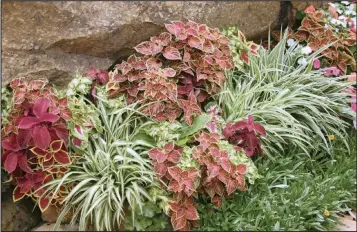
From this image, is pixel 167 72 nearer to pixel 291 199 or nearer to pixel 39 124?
pixel 39 124

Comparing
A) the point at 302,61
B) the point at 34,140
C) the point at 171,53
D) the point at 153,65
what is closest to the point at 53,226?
the point at 34,140

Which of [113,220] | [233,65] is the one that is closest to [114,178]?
[113,220]

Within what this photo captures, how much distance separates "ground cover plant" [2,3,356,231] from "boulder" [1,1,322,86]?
0.14m

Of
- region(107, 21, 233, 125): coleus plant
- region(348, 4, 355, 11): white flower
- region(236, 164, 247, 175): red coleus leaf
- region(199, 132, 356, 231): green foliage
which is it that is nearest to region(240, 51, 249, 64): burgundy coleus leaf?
region(107, 21, 233, 125): coleus plant

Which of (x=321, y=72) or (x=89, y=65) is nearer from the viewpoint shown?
(x=89, y=65)

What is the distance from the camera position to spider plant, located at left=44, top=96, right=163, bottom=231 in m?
2.91

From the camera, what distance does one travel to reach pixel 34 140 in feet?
9.46

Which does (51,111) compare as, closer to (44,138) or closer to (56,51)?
(44,138)

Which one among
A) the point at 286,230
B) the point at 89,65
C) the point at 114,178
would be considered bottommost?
the point at 286,230

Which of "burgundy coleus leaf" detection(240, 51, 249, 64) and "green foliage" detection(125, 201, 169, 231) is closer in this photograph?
"green foliage" detection(125, 201, 169, 231)

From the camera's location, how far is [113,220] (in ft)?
9.71

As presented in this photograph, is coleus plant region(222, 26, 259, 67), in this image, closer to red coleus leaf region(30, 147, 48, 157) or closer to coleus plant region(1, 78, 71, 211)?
coleus plant region(1, 78, 71, 211)

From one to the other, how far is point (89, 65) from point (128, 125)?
57 cm

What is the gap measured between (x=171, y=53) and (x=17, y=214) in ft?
4.61
